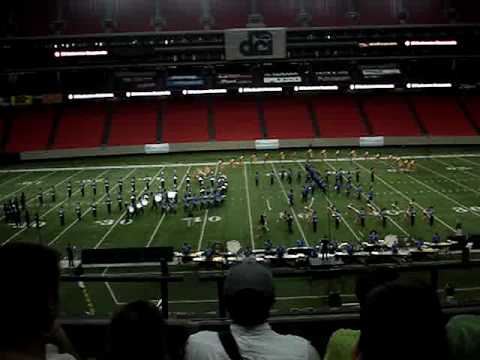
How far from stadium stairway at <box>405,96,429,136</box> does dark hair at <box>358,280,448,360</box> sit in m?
38.3

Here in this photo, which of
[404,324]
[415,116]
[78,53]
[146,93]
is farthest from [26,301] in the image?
[415,116]

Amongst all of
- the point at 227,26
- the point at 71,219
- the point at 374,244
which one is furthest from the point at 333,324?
the point at 227,26

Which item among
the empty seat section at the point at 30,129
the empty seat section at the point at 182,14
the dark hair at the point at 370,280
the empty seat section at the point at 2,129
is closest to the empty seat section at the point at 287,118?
the empty seat section at the point at 182,14

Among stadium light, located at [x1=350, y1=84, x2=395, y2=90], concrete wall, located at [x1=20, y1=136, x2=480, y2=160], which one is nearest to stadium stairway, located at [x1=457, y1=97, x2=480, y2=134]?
concrete wall, located at [x1=20, y1=136, x2=480, y2=160]

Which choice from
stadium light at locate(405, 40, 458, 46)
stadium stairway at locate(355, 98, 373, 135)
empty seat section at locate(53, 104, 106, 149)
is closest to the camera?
empty seat section at locate(53, 104, 106, 149)

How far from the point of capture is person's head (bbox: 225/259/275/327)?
7.10 feet

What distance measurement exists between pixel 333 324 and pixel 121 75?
40503mm

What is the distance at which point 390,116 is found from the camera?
40.1m

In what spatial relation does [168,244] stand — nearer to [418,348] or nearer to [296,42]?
[418,348]

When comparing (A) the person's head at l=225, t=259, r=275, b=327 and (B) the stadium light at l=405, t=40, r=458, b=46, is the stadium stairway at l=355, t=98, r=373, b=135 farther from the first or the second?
(A) the person's head at l=225, t=259, r=275, b=327

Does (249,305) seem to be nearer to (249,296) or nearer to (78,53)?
(249,296)

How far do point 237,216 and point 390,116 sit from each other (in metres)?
25.1

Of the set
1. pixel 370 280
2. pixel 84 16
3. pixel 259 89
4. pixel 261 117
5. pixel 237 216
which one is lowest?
pixel 237 216

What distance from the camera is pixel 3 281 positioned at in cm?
172
